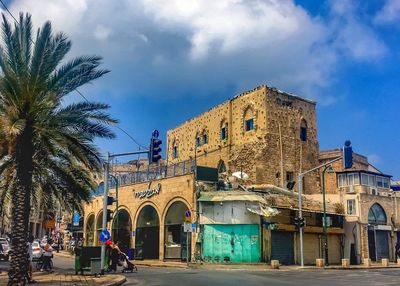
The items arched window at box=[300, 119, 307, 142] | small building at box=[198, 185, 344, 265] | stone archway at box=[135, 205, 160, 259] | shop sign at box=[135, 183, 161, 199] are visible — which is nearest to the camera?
small building at box=[198, 185, 344, 265]

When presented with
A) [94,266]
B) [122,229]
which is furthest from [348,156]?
[122,229]

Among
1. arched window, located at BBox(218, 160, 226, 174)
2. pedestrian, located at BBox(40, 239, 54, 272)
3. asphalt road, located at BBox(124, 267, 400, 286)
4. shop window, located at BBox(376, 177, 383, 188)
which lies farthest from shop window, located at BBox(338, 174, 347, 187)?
pedestrian, located at BBox(40, 239, 54, 272)

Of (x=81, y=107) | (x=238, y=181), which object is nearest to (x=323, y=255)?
(x=238, y=181)

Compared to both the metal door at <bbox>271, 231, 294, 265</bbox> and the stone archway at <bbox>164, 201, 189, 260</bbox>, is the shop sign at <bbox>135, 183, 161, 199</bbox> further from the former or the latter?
the metal door at <bbox>271, 231, 294, 265</bbox>

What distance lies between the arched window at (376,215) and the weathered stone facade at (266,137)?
219 inches

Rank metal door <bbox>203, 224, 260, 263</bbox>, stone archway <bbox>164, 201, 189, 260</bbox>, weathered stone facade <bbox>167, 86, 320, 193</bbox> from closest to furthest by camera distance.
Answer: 1. metal door <bbox>203, 224, 260, 263</bbox>
2. stone archway <bbox>164, 201, 189, 260</bbox>
3. weathered stone facade <bbox>167, 86, 320, 193</bbox>

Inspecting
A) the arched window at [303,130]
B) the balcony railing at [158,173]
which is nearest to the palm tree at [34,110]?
the balcony railing at [158,173]

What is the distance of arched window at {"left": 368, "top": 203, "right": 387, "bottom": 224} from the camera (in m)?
39.9

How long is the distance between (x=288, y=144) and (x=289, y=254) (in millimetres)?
11776

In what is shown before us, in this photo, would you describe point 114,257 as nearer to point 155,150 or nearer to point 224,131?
point 155,150

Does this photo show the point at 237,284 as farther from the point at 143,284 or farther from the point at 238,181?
the point at 238,181

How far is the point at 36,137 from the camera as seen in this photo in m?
16.4

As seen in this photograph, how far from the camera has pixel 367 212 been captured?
39375 millimetres

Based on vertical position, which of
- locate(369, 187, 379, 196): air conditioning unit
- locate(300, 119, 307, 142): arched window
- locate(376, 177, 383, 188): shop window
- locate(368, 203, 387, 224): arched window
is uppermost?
locate(300, 119, 307, 142): arched window
